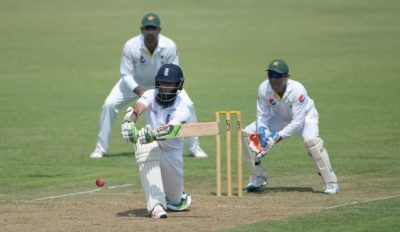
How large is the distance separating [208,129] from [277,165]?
4733 millimetres

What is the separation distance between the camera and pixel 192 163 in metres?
16.9


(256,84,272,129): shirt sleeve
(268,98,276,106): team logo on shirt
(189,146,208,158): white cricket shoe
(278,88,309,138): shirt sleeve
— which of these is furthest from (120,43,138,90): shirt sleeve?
(278,88,309,138): shirt sleeve

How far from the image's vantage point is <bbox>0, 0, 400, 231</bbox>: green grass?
15695mm

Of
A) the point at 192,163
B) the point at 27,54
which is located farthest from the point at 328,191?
the point at 27,54

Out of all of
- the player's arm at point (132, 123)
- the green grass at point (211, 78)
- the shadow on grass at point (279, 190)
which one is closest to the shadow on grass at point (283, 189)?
the shadow on grass at point (279, 190)

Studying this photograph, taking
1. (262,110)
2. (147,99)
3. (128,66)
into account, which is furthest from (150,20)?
(147,99)

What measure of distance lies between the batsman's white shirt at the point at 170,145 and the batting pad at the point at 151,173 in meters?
0.27

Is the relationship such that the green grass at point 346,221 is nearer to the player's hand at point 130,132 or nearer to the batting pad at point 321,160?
the batting pad at point 321,160

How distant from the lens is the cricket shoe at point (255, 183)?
46.6ft

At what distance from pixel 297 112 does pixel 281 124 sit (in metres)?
0.52

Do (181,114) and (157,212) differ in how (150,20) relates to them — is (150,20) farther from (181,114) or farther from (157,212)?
(157,212)

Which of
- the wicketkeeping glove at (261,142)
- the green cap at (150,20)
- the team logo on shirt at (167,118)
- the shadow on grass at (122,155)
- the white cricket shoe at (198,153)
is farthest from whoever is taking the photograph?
the shadow on grass at (122,155)

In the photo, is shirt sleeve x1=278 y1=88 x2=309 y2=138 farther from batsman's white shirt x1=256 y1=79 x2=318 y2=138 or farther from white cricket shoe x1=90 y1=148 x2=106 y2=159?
white cricket shoe x1=90 y1=148 x2=106 y2=159

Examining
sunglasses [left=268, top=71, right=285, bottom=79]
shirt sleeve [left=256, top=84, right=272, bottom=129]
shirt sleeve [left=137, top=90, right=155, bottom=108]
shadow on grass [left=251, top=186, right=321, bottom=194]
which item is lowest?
shadow on grass [left=251, top=186, right=321, bottom=194]
